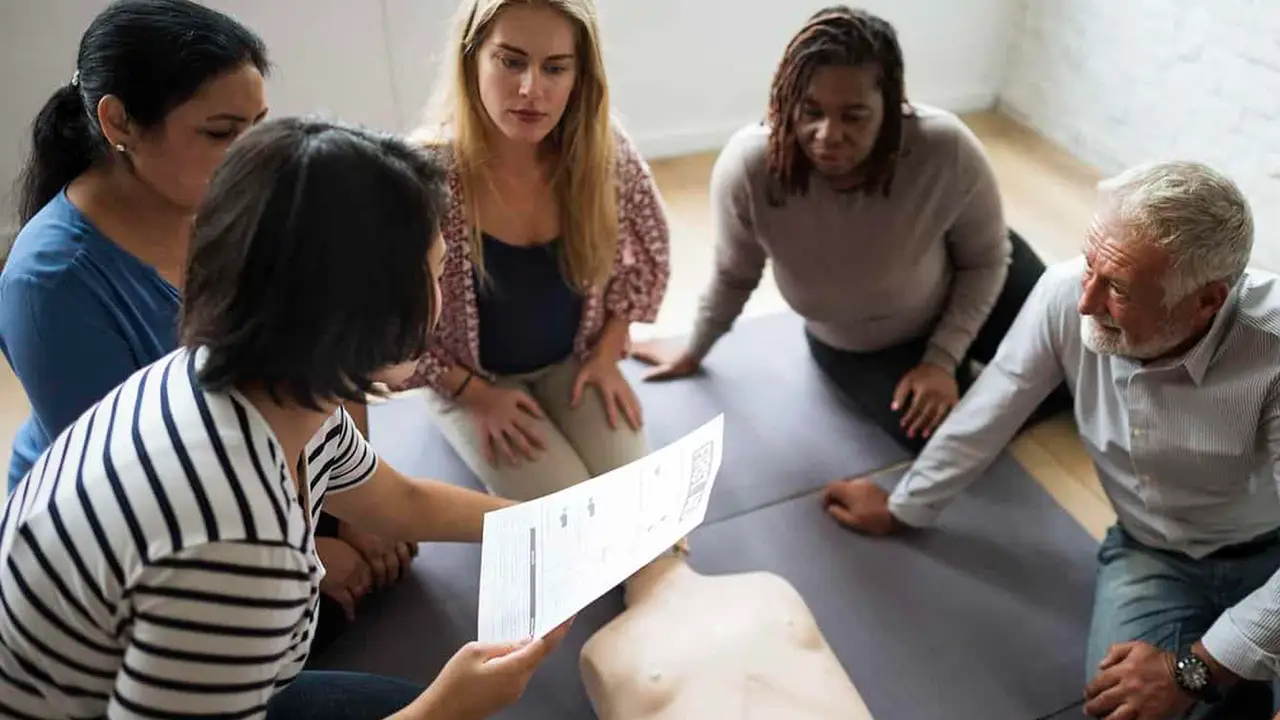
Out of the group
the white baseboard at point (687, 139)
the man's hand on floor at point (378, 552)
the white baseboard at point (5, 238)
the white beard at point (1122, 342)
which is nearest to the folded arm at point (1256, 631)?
the white beard at point (1122, 342)

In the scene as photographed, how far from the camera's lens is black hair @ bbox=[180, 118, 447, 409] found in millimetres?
799

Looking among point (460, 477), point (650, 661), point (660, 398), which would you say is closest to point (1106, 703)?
point (650, 661)

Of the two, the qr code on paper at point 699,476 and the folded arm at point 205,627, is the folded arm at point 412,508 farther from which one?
the folded arm at point 205,627

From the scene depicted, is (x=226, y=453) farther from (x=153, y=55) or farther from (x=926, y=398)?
(x=926, y=398)

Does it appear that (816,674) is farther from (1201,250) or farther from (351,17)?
(351,17)

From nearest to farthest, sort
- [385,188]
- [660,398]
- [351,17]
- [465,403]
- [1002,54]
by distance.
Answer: [385,188]
[465,403]
[660,398]
[351,17]
[1002,54]

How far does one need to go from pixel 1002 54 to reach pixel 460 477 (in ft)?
7.70

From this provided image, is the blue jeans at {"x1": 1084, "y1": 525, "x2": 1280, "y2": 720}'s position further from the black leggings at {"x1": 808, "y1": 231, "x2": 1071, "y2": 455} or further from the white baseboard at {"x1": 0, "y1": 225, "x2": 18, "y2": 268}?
the white baseboard at {"x1": 0, "y1": 225, "x2": 18, "y2": 268}

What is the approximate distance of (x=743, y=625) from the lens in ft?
4.77

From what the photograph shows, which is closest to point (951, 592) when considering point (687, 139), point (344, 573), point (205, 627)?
point (344, 573)

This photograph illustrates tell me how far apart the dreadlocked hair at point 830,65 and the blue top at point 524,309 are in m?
0.41

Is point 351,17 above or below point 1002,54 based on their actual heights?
above

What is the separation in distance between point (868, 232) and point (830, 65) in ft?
1.12

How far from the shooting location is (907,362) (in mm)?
2045
